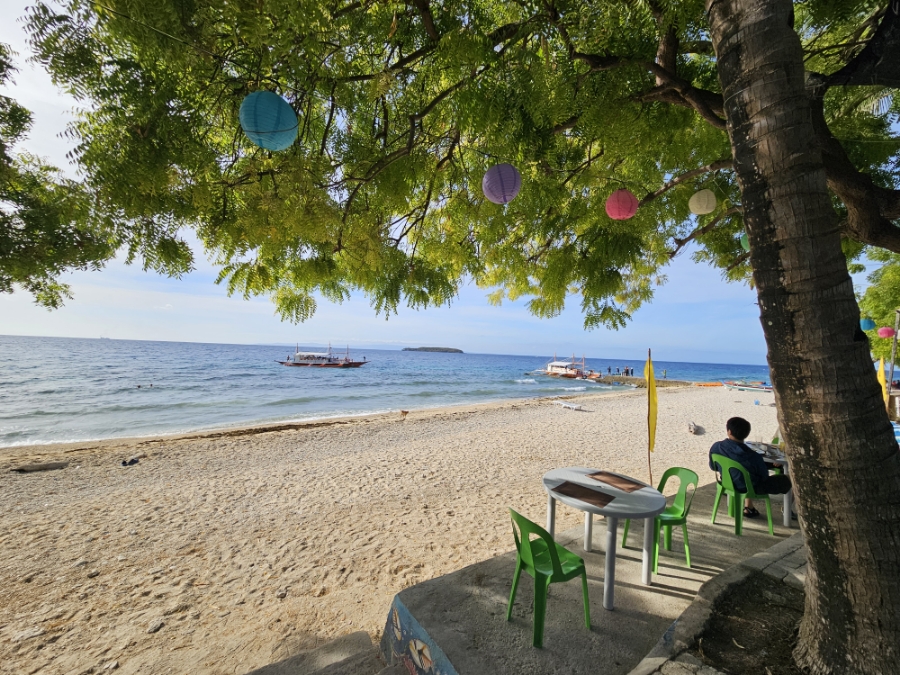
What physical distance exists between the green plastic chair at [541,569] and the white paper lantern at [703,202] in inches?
102

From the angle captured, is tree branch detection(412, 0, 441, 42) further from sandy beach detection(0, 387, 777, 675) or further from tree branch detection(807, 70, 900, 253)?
sandy beach detection(0, 387, 777, 675)

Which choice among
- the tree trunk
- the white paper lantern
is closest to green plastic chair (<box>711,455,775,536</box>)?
the white paper lantern

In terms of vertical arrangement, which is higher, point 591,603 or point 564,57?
point 564,57

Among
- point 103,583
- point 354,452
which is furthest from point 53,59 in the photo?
point 354,452

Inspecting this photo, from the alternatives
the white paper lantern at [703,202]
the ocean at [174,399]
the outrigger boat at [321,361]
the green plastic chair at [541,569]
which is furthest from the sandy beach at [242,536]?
the outrigger boat at [321,361]

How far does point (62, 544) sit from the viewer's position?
4.57 meters

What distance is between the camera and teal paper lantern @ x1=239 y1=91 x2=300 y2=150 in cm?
148

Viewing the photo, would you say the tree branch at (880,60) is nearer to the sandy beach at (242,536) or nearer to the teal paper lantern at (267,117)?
the teal paper lantern at (267,117)

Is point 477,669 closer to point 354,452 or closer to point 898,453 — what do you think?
point 898,453

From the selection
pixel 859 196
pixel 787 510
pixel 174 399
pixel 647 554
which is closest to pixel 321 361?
Result: pixel 174 399

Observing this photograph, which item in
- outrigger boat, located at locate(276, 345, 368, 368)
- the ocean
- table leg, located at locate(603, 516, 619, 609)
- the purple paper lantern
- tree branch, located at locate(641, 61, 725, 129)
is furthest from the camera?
outrigger boat, located at locate(276, 345, 368, 368)

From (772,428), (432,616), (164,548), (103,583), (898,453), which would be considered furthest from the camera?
(772,428)

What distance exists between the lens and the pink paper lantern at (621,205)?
2.45 m

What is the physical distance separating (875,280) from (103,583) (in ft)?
50.1
